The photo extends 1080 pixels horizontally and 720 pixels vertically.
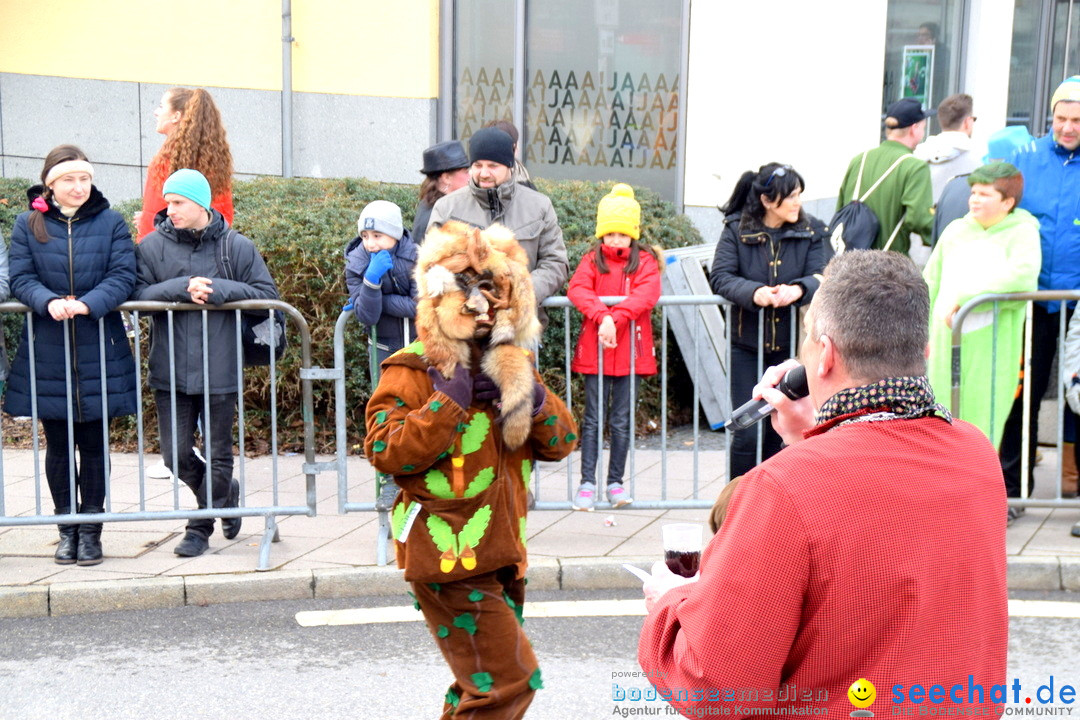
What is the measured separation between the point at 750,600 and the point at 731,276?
476cm

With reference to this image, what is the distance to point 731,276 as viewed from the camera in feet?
21.7

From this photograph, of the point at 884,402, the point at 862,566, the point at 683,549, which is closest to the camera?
the point at 862,566

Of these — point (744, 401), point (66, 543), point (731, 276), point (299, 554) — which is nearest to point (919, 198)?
point (731, 276)

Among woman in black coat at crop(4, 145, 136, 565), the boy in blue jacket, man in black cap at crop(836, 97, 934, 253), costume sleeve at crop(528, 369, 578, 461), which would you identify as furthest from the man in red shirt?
man in black cap at crop(836, 97, 934, 253)

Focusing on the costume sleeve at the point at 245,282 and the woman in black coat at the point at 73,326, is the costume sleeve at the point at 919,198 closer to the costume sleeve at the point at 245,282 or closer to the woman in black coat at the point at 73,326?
the costume sleeve at the point at 245,282

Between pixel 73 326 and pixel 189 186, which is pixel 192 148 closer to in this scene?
pixel 189 186

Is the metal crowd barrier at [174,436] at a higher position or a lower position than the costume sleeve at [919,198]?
lower

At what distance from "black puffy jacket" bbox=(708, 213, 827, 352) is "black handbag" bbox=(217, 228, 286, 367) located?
7.48 ft

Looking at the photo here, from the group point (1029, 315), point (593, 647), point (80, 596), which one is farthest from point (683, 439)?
point (80, 596)

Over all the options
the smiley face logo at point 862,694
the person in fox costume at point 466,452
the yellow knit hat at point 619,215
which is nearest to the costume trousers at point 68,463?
the yellow knit hat at point 619,215

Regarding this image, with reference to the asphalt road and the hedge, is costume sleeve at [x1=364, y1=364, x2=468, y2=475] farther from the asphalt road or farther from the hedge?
the hedge

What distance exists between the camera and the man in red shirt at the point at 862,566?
6.41 ft

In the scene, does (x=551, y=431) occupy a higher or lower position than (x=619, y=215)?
lower

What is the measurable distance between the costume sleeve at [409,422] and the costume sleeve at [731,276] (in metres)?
3.07
